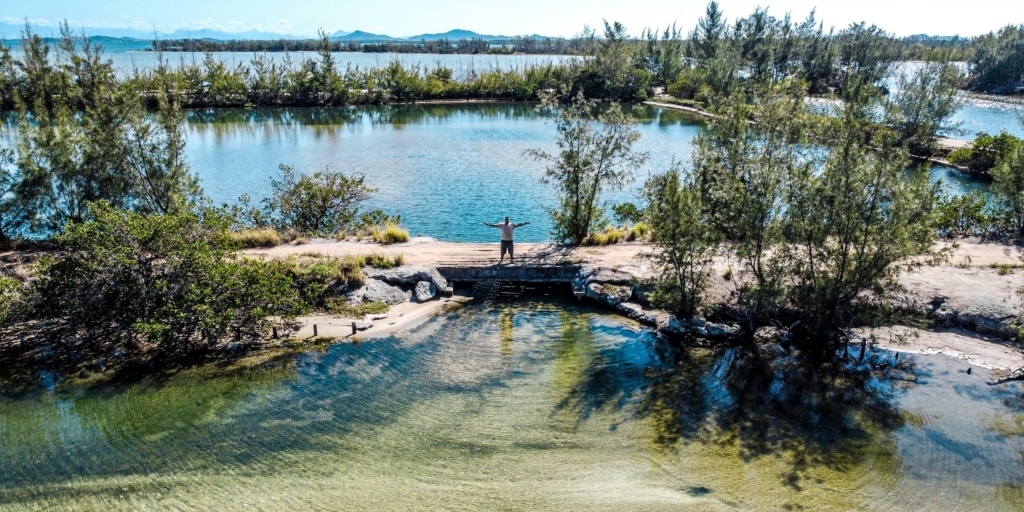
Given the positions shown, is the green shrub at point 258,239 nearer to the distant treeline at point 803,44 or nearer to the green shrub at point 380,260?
the green shrub at point 380,260

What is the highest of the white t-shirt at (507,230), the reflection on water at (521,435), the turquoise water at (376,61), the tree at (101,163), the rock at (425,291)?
the turquoise water at (376,61)

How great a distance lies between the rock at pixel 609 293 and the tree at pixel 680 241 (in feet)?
7.15

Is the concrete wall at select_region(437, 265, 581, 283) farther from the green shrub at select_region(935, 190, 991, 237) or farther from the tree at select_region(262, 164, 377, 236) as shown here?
the green shrub at select_region(935, 190, 991, 237)

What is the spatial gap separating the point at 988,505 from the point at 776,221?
29.0 ft

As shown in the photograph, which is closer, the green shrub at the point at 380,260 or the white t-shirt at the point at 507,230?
the green shrub at the point at 380,260

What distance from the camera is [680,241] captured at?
19.7 meters

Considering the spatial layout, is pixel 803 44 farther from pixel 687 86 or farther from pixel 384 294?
pixel 384 294

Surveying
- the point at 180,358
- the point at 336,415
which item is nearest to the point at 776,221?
the point at 336,415

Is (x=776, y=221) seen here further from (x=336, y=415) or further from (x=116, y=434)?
(x=116, y=434)

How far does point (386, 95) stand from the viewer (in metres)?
82.4

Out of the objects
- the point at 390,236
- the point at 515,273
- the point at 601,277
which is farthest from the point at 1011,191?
the point at 390,236

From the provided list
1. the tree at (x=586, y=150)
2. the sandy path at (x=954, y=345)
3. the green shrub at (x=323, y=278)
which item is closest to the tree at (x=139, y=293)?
the green shrub at (x=323, y=278)

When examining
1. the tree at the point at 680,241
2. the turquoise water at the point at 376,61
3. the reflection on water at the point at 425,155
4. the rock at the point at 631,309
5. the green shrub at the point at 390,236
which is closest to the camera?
the tree at the point at 680,241

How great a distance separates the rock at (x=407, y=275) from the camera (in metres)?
23.6
